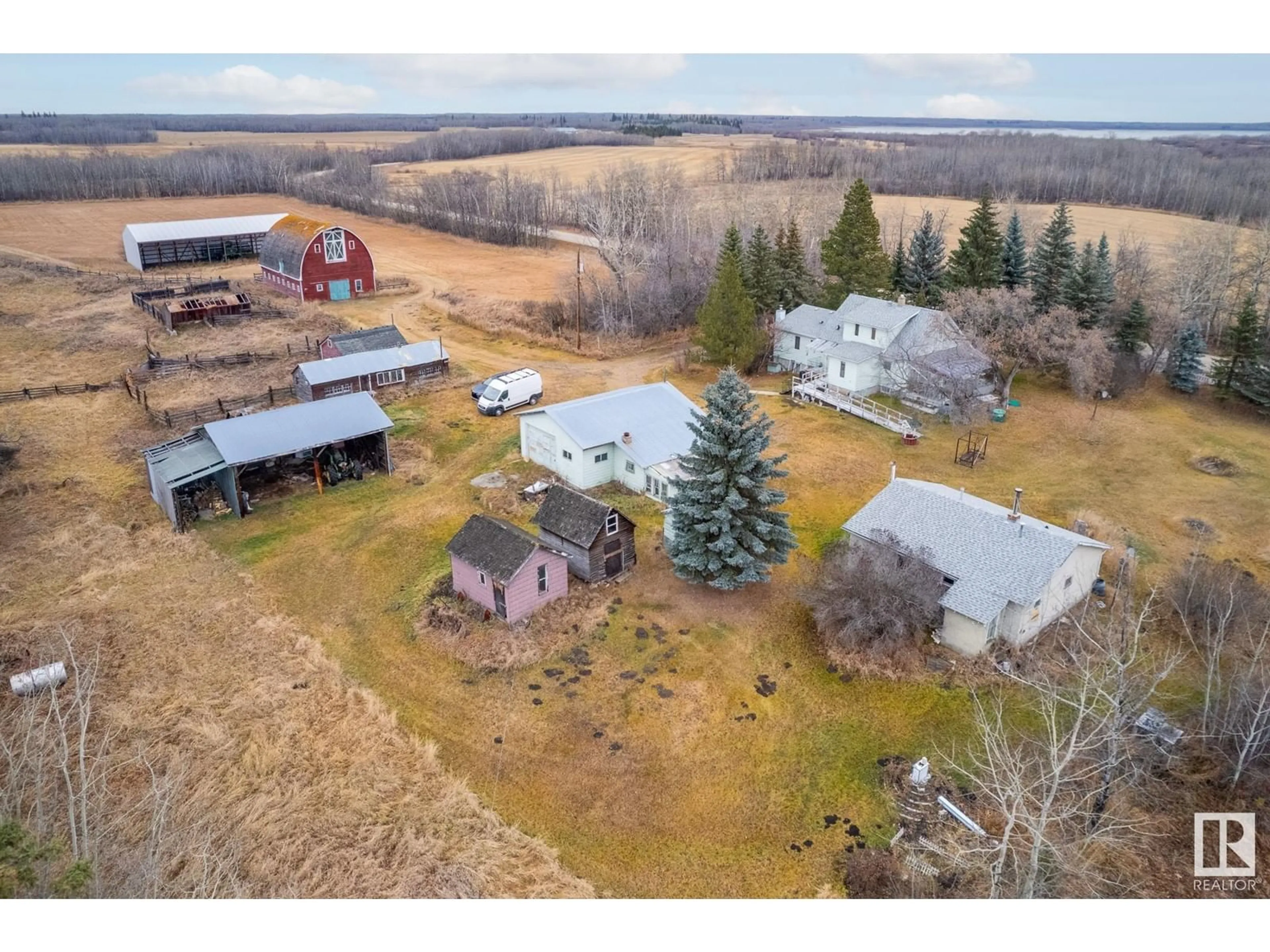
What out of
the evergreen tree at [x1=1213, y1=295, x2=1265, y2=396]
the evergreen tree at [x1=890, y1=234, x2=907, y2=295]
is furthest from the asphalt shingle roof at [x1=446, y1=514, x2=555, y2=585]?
the evergreen tree at [x1=1213, y1=295, x2=1265, y2=396]

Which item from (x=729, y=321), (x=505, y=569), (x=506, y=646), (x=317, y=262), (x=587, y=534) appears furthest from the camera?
(x=317, y=262)

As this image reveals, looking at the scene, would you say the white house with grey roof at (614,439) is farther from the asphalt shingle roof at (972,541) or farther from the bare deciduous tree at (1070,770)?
the bare deciduous tree at (1070,770)

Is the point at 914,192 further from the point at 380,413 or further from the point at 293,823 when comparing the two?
the point at 293,823

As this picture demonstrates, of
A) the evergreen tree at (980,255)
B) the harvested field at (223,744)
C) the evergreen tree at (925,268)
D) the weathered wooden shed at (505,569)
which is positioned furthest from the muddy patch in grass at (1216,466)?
the harvested field at (223,744)

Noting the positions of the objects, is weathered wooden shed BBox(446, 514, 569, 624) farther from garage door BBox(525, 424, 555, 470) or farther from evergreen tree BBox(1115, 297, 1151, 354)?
evergreen tree BBox(1115, 297, 1151, 354)

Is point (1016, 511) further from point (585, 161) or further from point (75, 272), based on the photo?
point (585, 161)

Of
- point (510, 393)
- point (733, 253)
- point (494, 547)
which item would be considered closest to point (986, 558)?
point (494, 547)
